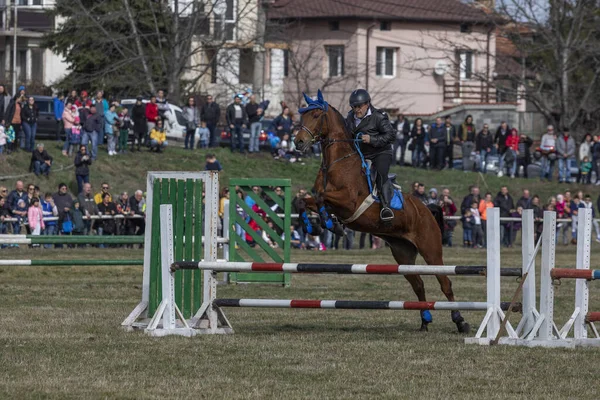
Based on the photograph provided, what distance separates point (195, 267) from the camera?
11.7 metres

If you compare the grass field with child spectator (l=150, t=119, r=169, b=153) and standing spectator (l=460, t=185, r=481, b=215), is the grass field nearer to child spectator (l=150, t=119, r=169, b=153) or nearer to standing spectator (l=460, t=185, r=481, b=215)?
standing spectator (l=460, t=185, r=481, b=215)

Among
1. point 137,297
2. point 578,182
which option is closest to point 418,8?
point 578,182

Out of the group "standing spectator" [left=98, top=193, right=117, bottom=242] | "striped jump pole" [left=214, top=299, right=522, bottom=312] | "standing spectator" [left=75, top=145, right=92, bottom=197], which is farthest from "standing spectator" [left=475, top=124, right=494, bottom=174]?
"striped jump pole" [left=214, top=299, right=522, bottom=312]

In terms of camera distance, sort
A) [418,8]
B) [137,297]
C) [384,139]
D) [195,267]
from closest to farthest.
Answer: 1. [195,267]
2. [384,139]
3. [137,297]
4. [418,8]

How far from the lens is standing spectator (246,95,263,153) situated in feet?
117

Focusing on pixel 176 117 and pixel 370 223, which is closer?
pixel 370 223

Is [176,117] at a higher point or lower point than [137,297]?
higher

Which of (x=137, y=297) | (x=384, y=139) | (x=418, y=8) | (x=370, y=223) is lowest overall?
(x=137, y=297)

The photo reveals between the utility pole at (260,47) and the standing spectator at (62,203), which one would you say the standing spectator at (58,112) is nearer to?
the standing spectator at (62,203)

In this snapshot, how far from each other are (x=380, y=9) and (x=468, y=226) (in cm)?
3508

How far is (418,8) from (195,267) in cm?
5526

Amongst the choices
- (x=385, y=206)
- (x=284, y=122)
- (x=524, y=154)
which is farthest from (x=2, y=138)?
(x=385, y=206)

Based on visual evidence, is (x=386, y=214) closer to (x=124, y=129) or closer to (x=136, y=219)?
(x=136, y=219)

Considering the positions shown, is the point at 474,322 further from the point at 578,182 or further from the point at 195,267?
the point at 578,182
